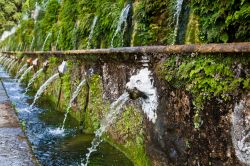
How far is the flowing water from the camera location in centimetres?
431

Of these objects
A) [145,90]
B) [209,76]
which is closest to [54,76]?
[145,90]

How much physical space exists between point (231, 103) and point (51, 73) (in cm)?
658

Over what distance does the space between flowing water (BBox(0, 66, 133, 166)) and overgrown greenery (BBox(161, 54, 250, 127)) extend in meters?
1.48

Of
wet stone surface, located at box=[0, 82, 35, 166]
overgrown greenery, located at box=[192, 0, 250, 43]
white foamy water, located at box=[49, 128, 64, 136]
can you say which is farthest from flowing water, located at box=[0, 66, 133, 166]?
overgrown greenery, located at box=[192, 0, 250, 43]

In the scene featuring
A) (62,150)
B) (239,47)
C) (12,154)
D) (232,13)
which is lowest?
(62,150)

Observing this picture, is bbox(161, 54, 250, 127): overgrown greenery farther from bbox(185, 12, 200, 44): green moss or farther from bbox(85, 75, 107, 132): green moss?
bbox(85, 75, 107, 132): green moss

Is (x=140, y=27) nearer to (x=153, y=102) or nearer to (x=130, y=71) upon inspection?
(x=130, y=71)

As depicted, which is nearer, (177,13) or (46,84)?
(177,13)

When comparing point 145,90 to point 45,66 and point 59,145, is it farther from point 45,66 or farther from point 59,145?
point 45,66

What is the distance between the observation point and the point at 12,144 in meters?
3.62

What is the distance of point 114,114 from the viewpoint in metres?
4.35

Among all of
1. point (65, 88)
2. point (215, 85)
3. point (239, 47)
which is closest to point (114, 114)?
point (215, 85)

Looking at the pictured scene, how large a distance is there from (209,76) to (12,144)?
2.01 metres

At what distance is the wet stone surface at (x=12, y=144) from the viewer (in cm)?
316
